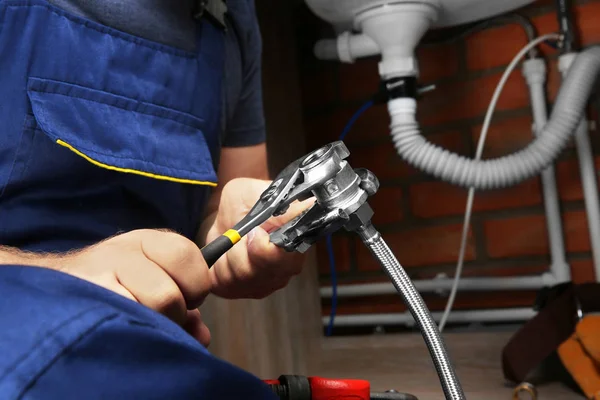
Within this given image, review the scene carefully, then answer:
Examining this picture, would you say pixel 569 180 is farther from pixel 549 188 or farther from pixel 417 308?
pixel 417 308

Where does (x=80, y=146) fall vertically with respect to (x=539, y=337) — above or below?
above

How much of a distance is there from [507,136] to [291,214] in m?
0.74

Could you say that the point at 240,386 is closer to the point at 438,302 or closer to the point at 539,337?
the point at 539,337

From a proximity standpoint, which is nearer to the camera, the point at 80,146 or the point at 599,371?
the point at 80,146

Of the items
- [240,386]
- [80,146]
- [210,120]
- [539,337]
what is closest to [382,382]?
→ [539,337]

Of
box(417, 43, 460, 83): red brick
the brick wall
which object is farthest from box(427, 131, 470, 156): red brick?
box(417, 43, 460, 83): red brick

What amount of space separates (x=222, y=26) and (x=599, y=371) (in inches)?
24.0

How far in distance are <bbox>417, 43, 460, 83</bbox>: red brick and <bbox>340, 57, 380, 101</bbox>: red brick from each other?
0.31ft

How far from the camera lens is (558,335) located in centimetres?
83

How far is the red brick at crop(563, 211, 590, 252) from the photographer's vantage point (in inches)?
41.2

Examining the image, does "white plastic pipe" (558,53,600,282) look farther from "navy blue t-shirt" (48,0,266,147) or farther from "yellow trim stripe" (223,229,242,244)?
"yellow trim stripe" (223,229,242,244)

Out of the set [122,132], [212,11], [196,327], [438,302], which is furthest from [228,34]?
[438,302]

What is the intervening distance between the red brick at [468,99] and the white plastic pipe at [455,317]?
36cm

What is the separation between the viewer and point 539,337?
822mm
